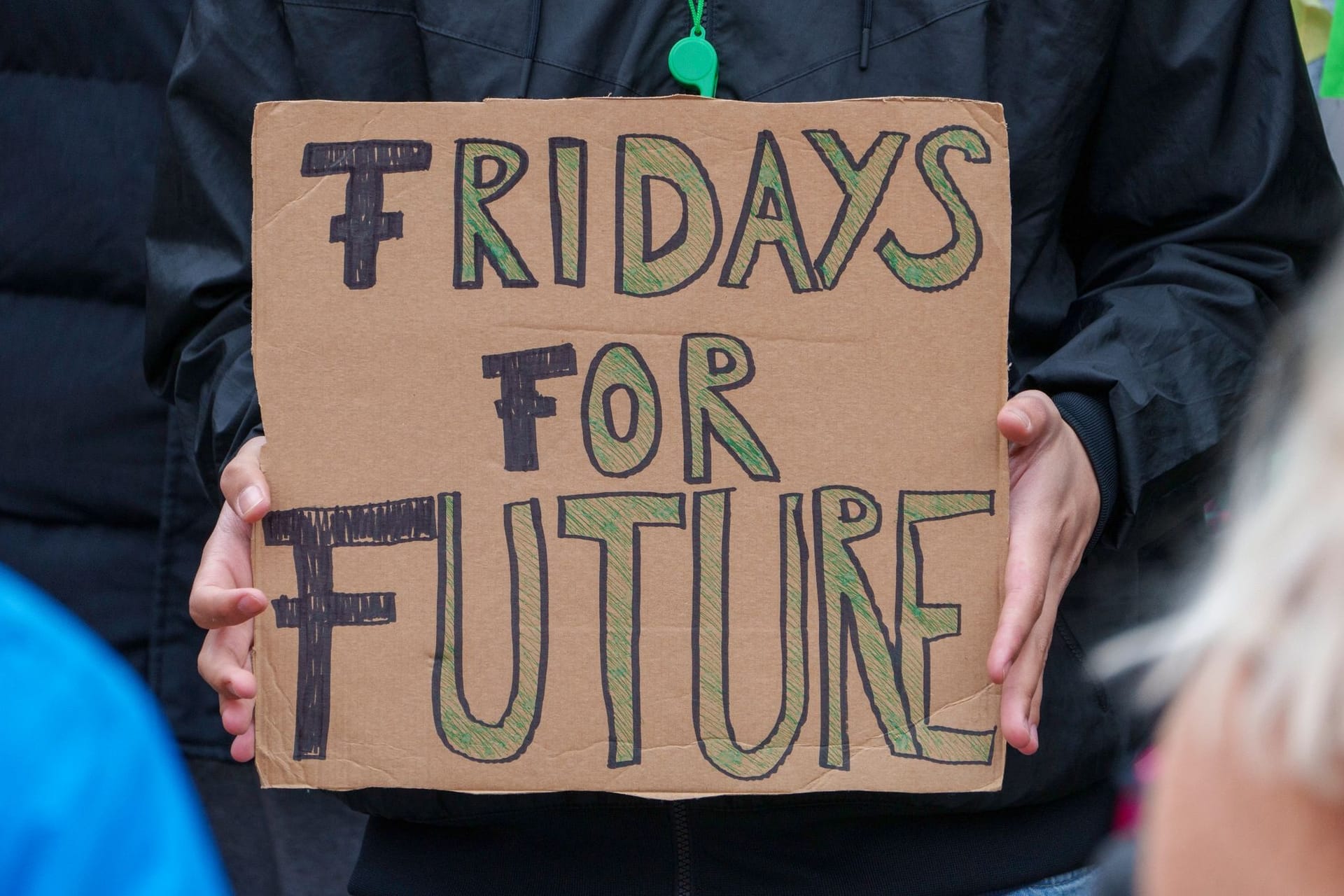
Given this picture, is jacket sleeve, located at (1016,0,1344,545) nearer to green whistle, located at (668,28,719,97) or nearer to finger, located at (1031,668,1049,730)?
finger, located at (1031,668,1049,730)

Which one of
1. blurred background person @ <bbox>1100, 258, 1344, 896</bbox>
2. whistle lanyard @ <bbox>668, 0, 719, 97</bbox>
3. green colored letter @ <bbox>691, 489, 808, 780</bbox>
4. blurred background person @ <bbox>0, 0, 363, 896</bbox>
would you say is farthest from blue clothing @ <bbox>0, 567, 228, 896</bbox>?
blurred background person @ <bbox>0, 0, 363, 896</bbox>

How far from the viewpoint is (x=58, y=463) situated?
1.79m

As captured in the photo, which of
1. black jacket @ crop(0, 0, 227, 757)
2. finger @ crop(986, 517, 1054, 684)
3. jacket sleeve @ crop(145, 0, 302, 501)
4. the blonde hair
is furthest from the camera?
black jacket @ crop(0, 0, 227, 757)

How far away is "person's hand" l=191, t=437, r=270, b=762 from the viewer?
1.09 meters

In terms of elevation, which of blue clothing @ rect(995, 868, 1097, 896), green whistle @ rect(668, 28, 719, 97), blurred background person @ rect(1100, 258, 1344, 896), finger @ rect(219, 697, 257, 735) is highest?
green whistle @ rect(668, 28, 719, 97)

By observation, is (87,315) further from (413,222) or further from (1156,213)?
(1156,213)

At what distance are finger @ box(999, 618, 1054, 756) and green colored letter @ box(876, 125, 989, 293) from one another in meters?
0.29

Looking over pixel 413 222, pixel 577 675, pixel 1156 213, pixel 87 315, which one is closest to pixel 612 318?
pixel 413 222

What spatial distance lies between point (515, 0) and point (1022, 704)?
75 centimetres

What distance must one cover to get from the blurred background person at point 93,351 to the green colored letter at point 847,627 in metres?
0.96

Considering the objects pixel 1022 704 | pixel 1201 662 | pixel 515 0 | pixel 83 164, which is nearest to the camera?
pixel 1201 662

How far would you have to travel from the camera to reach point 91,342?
1.79 metres

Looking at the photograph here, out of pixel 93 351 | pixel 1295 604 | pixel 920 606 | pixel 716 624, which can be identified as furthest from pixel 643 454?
pixel 93 351

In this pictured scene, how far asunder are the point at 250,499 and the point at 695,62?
1.74 ft
